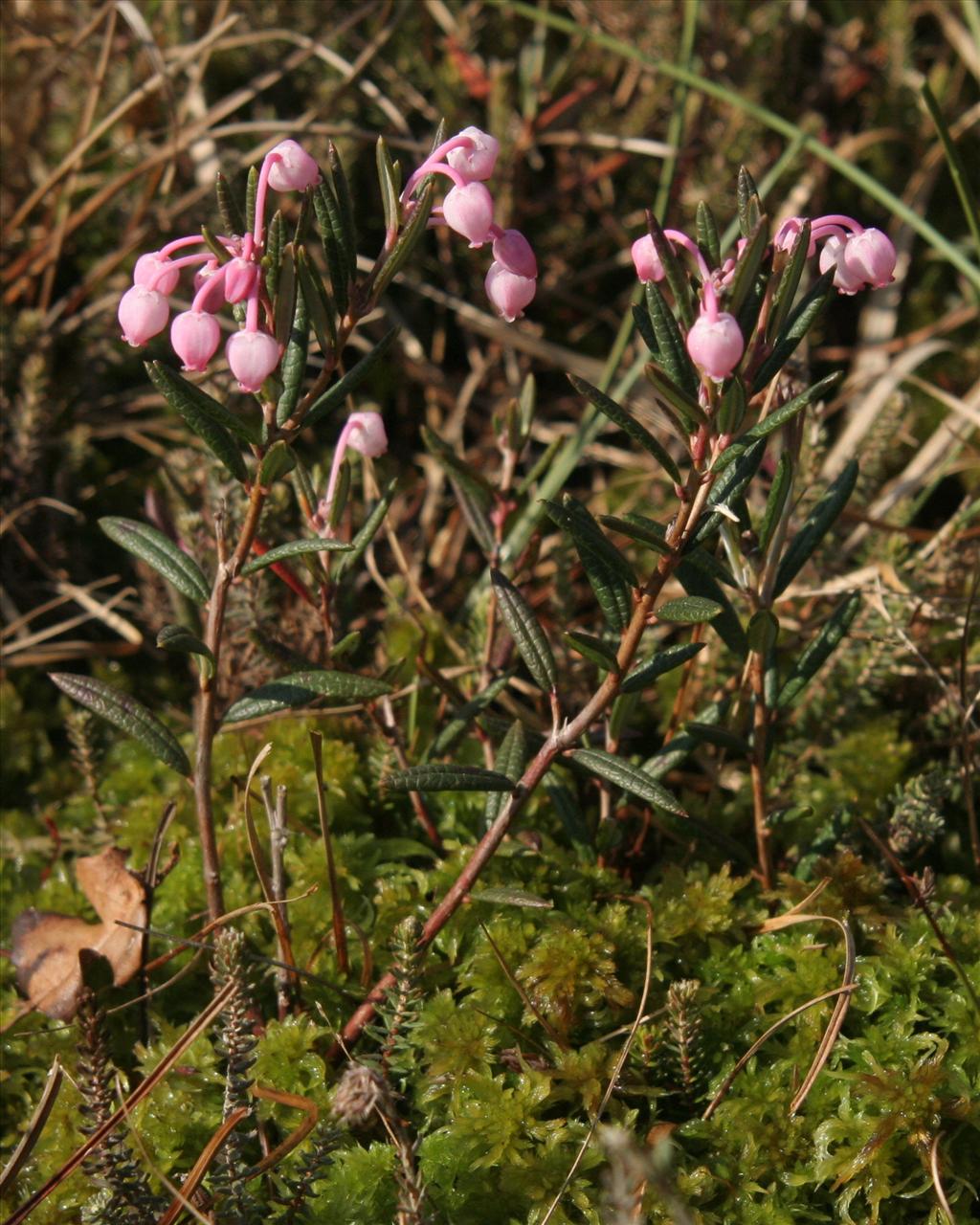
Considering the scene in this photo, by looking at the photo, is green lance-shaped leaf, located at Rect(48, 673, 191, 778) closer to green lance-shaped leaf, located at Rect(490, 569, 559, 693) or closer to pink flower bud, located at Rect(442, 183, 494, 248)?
green lance-shaped leaf, located at Rect(490, 569, 559, 693)

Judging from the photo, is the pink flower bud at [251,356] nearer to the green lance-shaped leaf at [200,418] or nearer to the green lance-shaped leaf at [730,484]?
the green lance-shaped leaf at [200,418]

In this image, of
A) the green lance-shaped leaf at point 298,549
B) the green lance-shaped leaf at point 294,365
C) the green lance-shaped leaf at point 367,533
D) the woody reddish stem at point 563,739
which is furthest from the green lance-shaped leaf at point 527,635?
the green lance-shaped leaf at point 294,365

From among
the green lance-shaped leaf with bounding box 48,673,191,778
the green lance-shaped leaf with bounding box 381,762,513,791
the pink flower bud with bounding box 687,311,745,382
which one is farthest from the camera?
the green lance-shaped leaf with bounding box 48,673,191,778

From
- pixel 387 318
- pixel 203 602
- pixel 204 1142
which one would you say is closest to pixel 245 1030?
pixel 204 1142

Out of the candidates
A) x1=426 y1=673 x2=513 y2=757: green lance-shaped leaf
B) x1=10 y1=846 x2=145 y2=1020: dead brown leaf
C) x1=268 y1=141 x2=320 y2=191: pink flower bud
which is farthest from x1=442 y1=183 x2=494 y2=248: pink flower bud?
x1=10 y1=846 x2=145 y2=1020: dead brown leaf

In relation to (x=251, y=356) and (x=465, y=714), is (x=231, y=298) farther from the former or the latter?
(x=465, y=714)

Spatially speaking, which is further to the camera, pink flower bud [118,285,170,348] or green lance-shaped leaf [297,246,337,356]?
green lance-shaped leaf [297,246,337,356]
